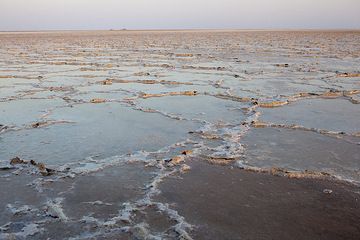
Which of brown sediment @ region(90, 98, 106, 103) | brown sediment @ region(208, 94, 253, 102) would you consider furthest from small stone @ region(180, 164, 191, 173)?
brown sediment @ region(90, 98, 106, 103)

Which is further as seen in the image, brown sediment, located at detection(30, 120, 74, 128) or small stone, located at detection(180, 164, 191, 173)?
brown sediment, located at detection(30, 120, 74, 128)

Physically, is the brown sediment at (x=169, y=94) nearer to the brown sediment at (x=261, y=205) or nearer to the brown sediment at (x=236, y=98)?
the brown sediment at (x=236, y=98)

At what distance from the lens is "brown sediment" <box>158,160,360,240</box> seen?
228 centimetres

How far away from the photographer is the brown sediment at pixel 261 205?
7.47 ft

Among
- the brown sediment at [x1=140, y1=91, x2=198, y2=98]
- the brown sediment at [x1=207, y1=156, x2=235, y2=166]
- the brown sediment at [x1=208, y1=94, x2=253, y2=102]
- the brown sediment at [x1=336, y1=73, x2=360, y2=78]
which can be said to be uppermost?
the brown sediment at [x1=207, y1=156, x2=235, y2=166]

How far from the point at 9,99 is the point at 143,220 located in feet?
15.7

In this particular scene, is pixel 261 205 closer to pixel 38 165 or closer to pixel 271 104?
pixel 38 165

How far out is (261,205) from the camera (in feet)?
8.57

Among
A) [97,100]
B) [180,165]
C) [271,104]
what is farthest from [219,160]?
[97,100]

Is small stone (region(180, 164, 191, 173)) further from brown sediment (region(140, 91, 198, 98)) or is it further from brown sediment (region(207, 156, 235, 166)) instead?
brown sediment (region(140, 91, 198, 98))

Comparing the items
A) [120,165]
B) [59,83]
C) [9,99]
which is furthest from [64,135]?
[59,83]

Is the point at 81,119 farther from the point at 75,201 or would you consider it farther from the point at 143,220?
the point at 143,220

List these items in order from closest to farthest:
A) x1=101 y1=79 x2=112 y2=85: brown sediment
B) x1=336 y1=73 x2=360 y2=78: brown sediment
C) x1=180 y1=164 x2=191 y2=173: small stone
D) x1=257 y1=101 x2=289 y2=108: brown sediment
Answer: x1=180 y1=164 x2=191 y2=173: small stone, x1=257 y1=101 x2=289 y2=108: brown sediment, x1=101 y1=79 x2=112 y2=85: brown sediment, x1=336 y1=73 x2=360 y2=78: brown sediment

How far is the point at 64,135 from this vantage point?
429 centimetres
